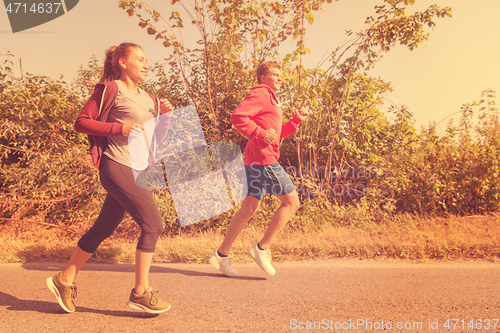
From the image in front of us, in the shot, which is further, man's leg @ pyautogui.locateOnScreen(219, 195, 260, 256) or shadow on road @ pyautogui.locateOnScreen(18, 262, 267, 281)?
shadow on road @ pyautogui.locateOnScreen(18, 262, 267, 281)

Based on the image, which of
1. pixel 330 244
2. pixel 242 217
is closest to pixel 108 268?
pixel 242 217

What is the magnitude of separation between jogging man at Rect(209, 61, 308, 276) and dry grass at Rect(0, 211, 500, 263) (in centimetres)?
54

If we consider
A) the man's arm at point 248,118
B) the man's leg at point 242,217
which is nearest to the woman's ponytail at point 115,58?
the man's arm at point 248,118

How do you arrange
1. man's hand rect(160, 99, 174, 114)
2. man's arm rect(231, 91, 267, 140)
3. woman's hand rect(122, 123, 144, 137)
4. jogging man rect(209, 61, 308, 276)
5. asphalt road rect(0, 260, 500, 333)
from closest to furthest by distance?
asphalt road rect(0, 260, 500, 333)
woman's hand rect(122, 123, 144, 137)
man's hand rect(160, 99, 174, 114)
man's arm rect(231, 91, 267, 140)
jogging man rect(209, 61, 308, 276)

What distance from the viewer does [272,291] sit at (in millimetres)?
2844

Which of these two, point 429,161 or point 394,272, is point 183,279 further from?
point 429,161

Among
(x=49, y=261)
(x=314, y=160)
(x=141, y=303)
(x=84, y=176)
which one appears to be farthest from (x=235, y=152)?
(x=141, y=303)

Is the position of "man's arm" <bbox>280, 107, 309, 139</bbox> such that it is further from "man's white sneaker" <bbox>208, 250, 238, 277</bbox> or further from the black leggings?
the black leggings

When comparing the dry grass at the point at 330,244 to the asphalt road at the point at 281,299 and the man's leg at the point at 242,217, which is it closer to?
the asphalt road at the point at 281,299

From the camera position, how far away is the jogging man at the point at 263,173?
321cm

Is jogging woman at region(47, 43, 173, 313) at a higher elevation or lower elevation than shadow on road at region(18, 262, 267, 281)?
higher

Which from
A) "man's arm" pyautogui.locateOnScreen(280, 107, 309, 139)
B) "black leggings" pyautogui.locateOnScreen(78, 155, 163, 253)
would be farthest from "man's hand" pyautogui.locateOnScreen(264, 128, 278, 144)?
"black leggings" pyautogui.locateOnScreen(78, 155, 163, 253)

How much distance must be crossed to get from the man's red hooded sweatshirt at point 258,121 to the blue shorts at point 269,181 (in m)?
0.06

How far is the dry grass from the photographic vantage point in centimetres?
363
